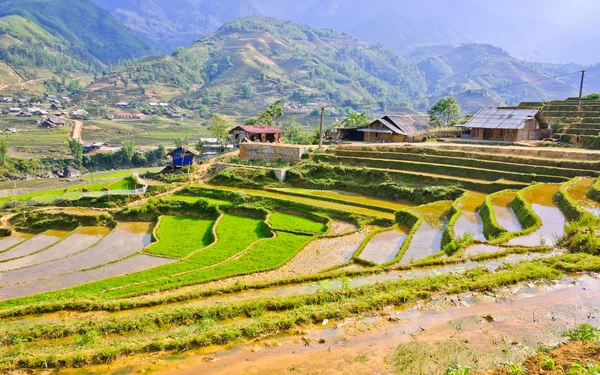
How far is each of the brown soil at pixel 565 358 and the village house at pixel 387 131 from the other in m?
33.6

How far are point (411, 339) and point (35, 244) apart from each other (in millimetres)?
23244

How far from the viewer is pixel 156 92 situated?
140875mm

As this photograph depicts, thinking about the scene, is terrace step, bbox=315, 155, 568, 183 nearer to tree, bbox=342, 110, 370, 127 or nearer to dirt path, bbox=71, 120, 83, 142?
tree, bbox=342, 110, 370, 127

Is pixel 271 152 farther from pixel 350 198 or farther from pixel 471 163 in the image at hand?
pixel 471 163

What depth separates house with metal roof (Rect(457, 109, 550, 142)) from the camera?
3688 centimetres

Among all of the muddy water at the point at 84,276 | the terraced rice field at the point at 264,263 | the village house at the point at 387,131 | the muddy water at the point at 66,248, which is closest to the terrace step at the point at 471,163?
the terraced rice field at the point at 264,263

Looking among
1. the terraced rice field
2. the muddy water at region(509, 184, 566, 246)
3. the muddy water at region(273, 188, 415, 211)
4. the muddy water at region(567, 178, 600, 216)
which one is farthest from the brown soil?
the muddy water at region(273, 188, 415, 211)

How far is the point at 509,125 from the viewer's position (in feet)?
121

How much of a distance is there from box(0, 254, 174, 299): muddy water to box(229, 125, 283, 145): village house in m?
23.6

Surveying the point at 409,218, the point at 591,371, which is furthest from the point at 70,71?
the point at 591,371

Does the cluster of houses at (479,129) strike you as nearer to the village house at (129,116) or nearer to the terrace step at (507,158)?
the terrace step at (507,158)

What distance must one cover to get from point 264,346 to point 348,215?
50.5ft

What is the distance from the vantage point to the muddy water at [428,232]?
16359mm

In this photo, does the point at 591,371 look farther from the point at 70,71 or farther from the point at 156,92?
the point at 70,71
